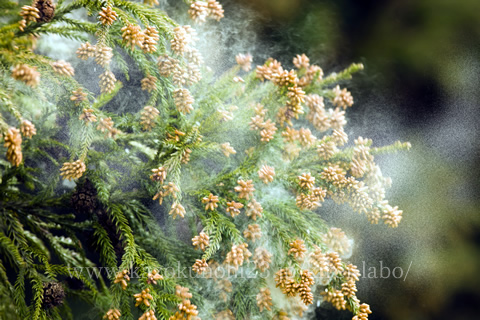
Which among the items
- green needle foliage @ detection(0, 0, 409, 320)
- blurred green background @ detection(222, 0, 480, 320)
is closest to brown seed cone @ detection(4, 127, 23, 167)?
green needle foliage @ detection(0, 0, 409, 320)

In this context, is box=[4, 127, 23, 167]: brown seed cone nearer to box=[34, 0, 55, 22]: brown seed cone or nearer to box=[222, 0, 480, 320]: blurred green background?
box=[34, 0, 55, 22]: brown seed cone

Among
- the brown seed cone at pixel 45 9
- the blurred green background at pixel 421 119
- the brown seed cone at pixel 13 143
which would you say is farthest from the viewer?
the blurred green background at pixel 421 119

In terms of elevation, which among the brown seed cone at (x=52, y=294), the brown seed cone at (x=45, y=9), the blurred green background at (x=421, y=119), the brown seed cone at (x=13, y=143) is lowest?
the brown seed cone at (x=52, y=294)

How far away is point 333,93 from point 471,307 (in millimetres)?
669

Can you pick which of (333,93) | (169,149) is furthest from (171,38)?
(333,93)

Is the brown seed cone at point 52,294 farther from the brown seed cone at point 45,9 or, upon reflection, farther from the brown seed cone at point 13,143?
the brown seed cone at point 45,9

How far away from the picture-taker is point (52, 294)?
0.62 metres

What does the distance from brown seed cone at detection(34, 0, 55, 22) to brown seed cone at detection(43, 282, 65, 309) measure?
1.29 feet

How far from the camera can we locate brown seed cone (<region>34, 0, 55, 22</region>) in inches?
22.4

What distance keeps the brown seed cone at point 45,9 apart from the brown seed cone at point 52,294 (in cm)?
39

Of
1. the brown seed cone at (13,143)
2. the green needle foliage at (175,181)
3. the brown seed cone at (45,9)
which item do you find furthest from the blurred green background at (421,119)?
the brown seed cone at (13,143)

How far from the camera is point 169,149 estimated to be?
2.05ft

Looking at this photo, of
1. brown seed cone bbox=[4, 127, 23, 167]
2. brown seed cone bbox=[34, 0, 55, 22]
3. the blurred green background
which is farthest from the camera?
the blurred green background

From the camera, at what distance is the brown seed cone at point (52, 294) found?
24.4 inches
